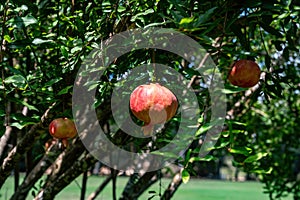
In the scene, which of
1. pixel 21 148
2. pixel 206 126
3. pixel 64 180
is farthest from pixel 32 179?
pixel 206 126

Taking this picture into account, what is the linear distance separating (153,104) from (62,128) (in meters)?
0.63

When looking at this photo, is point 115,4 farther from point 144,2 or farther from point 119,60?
point 119,60

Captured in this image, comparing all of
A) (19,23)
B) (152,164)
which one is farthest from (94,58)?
(152,164)

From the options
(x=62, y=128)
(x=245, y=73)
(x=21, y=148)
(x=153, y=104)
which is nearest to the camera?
(x=153, y=104)

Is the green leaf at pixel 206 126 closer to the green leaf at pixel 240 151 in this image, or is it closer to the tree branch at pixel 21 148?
the green leaf at pixel 240 151

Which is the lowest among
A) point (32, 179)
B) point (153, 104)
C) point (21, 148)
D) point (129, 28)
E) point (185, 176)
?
point (32, 179)

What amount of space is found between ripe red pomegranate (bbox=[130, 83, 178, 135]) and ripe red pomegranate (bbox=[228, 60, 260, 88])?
40 cm

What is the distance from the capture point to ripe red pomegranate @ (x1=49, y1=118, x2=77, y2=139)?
182cm

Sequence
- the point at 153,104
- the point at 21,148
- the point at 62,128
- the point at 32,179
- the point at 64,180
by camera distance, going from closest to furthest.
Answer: the point at 153,104 < the point at 62,128 < the point at 21,148 < the point at 64,180 < the point at 32,179

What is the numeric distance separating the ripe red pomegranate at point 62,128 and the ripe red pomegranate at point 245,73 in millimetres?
668

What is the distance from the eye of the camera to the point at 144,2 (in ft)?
5.23

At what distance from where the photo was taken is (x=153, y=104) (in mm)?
1309

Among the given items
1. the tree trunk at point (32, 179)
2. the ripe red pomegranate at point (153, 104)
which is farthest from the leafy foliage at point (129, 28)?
the tree trunk at point (32, 179)

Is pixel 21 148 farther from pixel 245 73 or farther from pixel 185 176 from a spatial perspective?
pixel 245 73
